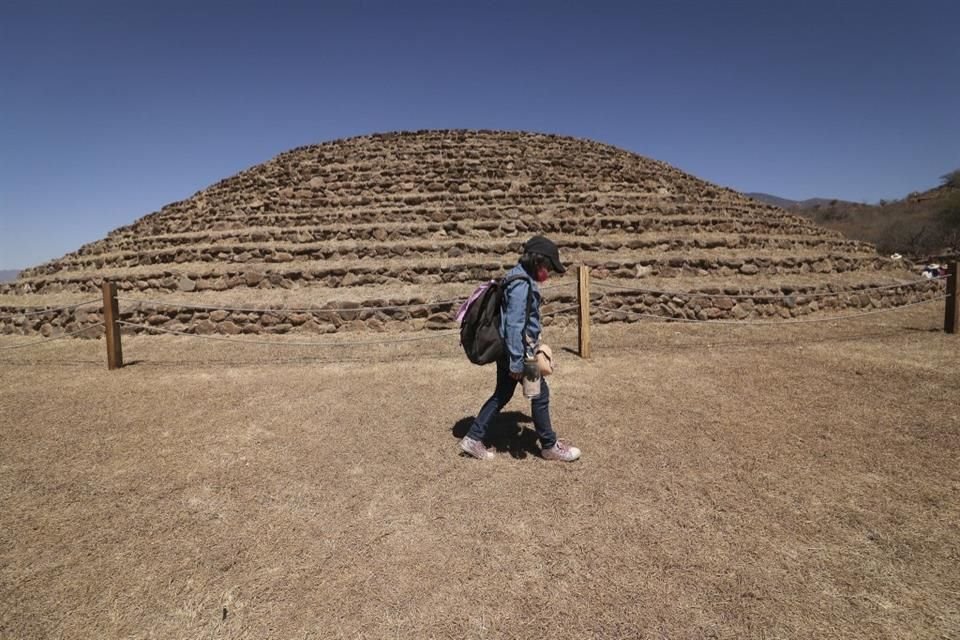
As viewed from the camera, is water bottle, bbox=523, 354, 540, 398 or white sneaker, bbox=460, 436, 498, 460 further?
white sneaker, bbox=460, 436, 498, 460

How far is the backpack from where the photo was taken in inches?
134

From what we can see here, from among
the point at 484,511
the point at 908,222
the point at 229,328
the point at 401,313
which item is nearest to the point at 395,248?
the point at 401,313

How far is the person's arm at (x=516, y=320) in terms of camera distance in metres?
3.28

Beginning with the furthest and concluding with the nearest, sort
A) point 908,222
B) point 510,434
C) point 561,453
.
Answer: point 908,222 → point 510,434 → point 561,453

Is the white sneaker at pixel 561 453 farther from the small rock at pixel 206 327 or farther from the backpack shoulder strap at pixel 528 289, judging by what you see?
the small rock at pixel 206 327

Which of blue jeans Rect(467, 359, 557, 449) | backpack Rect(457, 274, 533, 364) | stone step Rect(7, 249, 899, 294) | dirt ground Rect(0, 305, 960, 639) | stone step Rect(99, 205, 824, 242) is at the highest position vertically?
stone step Rect(99, 205, 824, 242)

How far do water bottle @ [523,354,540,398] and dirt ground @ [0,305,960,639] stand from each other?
64 centimetres

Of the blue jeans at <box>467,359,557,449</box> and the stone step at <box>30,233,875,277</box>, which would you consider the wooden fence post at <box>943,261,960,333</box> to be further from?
the blue jeans at <box>467,359,557,449</box>

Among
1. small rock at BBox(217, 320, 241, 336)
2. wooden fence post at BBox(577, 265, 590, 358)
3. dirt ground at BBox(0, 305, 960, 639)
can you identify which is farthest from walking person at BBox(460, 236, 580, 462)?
small rock at BBox(217, 320, 241, 336)

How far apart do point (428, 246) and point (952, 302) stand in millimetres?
9351

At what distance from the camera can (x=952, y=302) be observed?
25.6ft

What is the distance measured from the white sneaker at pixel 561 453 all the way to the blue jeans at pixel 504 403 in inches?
1.5

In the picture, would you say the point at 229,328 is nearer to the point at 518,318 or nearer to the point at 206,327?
the point at 206,327

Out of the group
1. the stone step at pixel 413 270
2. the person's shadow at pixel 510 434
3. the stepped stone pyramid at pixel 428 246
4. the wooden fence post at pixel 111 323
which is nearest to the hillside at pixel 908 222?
the stepped stone pyramid at pixel 428 246
